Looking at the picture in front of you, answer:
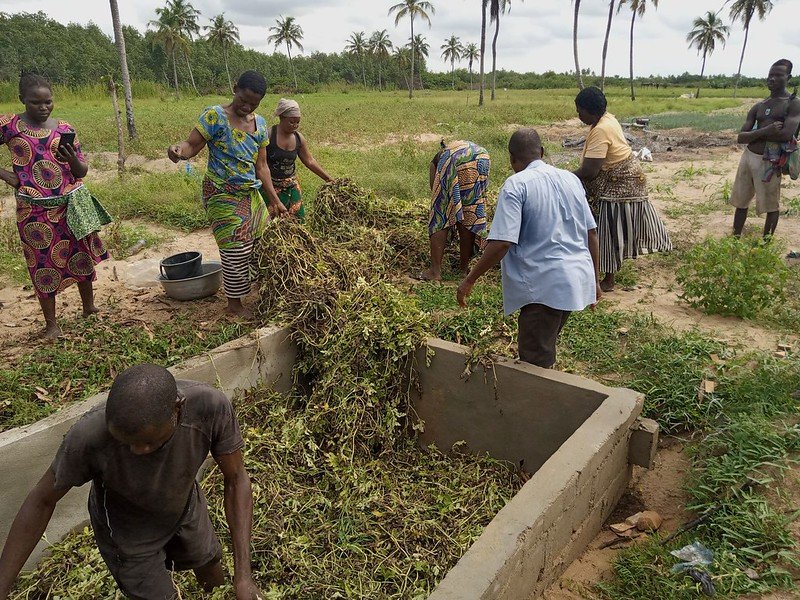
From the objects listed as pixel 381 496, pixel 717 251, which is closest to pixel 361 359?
pixel 381 496

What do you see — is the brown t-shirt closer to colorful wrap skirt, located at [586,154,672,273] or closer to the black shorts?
the black shorts

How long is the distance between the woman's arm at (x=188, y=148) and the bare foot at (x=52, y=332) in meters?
1.49

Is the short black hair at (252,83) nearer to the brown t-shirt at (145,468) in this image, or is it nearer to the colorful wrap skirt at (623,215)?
the brown t-shirt at (145,468)

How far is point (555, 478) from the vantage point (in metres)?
2.53

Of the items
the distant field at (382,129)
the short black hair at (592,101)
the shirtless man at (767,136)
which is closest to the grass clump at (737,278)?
the shirtless man at (767,136)

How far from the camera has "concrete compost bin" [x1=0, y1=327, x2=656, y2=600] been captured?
2.27m

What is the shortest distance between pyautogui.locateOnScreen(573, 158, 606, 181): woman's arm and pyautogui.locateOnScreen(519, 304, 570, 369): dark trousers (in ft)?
6.44

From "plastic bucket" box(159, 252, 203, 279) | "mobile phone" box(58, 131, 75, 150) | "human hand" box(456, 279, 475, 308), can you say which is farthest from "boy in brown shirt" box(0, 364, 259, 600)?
"plastic bucket" box(159, 252, 203, 279)

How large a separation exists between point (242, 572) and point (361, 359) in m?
1.91

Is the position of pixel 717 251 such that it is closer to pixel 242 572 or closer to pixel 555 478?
pixel 555 478

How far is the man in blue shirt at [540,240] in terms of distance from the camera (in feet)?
9.68

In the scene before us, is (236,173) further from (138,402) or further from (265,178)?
(138,402)

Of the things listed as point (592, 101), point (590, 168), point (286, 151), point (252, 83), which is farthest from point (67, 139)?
point (590, 168)

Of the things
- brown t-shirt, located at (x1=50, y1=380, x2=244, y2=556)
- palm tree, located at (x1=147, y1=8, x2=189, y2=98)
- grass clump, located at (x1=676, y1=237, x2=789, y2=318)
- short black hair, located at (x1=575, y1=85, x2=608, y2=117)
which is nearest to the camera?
brown t-shirt, located at (x1=50, y1=380, x2=244, y2=556)
